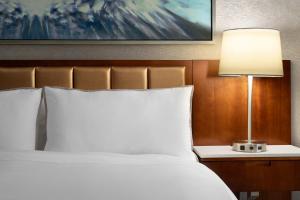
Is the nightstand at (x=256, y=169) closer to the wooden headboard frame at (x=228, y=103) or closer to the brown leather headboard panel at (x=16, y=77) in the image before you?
the wooden headboard frame at (x=228, y=103)

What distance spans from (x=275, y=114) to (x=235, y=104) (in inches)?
11.2

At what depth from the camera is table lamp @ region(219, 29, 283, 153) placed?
2.67 meters

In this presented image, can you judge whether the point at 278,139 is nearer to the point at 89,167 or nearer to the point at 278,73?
the point at 278,73

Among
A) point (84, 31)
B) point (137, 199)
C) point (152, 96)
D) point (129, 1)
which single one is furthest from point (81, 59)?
point (137, 199)

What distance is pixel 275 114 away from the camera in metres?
3.02

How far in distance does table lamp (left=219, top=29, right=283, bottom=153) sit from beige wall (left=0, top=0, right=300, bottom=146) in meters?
0.33

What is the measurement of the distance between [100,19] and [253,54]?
1.06m

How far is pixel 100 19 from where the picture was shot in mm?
3020

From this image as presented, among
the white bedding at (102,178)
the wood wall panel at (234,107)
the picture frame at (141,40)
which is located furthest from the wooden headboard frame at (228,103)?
the white bedding at (102,178)

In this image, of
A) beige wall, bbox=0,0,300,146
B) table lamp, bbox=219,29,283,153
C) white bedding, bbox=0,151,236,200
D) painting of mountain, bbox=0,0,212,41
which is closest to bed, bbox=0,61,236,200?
white bedding, bbox=0,151,236,200

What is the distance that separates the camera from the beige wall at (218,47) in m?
3.03

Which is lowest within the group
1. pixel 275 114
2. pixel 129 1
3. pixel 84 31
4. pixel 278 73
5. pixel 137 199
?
pixel 137 199

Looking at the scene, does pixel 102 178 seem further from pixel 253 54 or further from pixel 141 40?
pixel 141 40

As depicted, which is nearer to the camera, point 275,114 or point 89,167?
point 89,167
